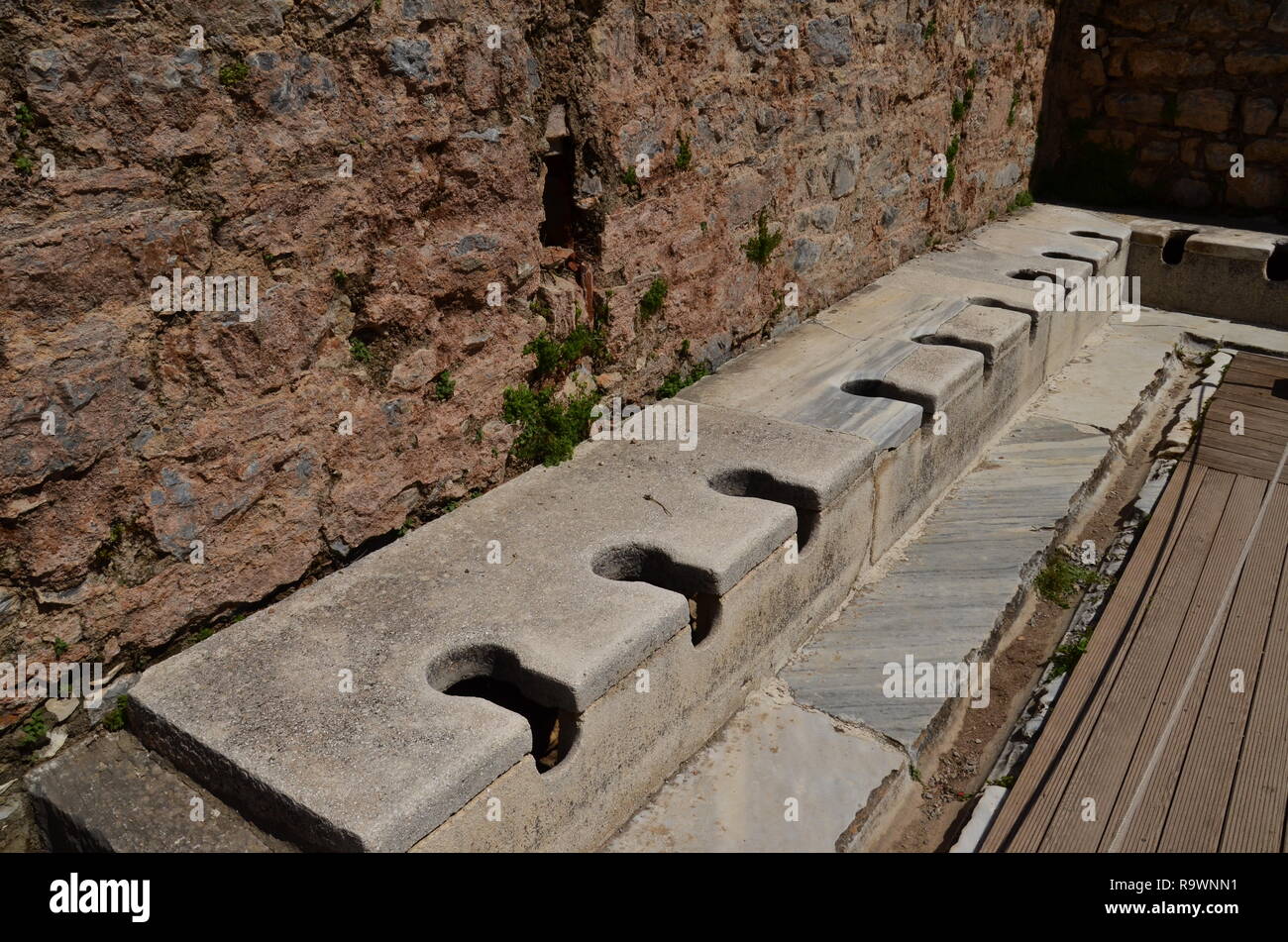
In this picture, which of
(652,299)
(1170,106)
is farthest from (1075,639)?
(1170,106)

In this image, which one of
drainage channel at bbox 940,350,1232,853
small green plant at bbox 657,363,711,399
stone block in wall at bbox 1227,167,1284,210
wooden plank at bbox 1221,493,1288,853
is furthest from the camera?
stone block in wall at bbox 1227,167,1284,210

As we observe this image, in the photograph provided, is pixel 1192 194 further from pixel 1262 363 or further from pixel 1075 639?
pixel 1075 639

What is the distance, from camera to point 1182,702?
11.3 ft

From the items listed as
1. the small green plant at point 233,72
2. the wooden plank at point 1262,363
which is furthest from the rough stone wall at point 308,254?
the wooden plank at point 1262,363

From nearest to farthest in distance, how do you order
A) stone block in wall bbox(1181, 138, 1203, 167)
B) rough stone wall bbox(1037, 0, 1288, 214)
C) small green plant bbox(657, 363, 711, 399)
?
small green plant bbox(657, 363, 711, 399)
rough stone wall bbox(1037, 0, 1288, 214)
stone block in wall bbox(1181, 138, 1203, 167)

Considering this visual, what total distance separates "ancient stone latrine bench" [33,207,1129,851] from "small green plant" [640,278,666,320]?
0.42 metres

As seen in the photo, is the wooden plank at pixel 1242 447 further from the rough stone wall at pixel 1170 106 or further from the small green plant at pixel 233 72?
the small green plant at pixel 233 72

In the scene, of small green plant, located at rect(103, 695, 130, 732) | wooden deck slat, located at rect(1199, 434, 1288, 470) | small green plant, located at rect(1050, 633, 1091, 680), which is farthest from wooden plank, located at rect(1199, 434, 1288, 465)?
small green plant, located at rect(103, 695, 130, 732)

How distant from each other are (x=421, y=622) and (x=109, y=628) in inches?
29.9

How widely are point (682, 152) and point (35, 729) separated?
2.95 m

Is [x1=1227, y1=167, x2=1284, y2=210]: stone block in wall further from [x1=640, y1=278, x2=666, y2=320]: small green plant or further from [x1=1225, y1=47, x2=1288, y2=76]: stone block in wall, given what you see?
[x1=640, y1=278, x2=666, y2=320]: small green plant

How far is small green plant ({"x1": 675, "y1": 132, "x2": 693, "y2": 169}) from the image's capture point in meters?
4.16
